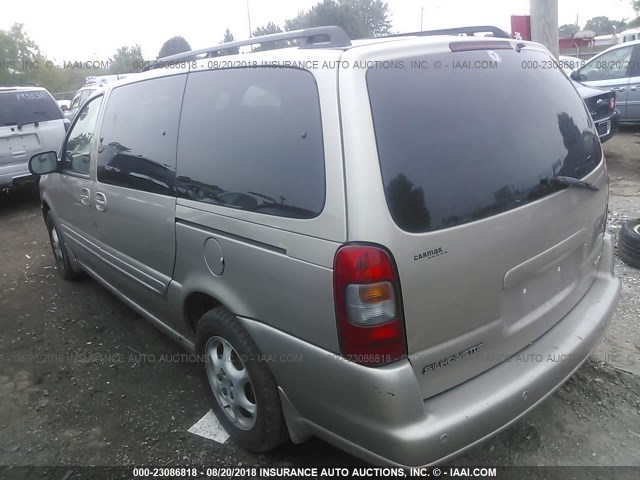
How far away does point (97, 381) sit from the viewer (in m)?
3.13

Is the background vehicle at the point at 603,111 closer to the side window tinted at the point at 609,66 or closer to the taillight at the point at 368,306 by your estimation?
the side window tinted at the point at 609,66

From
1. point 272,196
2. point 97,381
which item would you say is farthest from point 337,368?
point 97,381

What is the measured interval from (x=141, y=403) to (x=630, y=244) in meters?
3.77

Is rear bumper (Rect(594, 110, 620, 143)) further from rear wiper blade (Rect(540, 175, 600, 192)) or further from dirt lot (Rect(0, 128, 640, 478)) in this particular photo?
rear wiper blade (Rect(540, 175, 600, 192))

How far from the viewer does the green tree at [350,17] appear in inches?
1613

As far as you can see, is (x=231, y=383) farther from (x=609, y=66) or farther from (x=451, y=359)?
(x=609, y=66)

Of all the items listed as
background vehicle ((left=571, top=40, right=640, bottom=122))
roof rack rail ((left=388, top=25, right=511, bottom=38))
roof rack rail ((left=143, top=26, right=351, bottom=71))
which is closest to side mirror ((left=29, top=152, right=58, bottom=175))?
roof rack rail ((left=143, top=26, right=351, bottom=71))

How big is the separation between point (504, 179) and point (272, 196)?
0.90 m

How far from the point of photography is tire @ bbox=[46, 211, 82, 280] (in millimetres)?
4496

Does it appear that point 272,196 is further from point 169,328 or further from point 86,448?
point 86,448

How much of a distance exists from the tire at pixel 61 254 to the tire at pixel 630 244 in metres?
4.70

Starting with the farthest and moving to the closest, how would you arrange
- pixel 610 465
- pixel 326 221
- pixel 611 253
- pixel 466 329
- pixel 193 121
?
pixel 611 253
pixel 193 121
pixel 610 465
pixel 466 329
pixel 326 221

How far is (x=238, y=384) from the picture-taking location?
2322mm

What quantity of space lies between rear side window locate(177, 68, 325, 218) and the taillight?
0.25 meters
